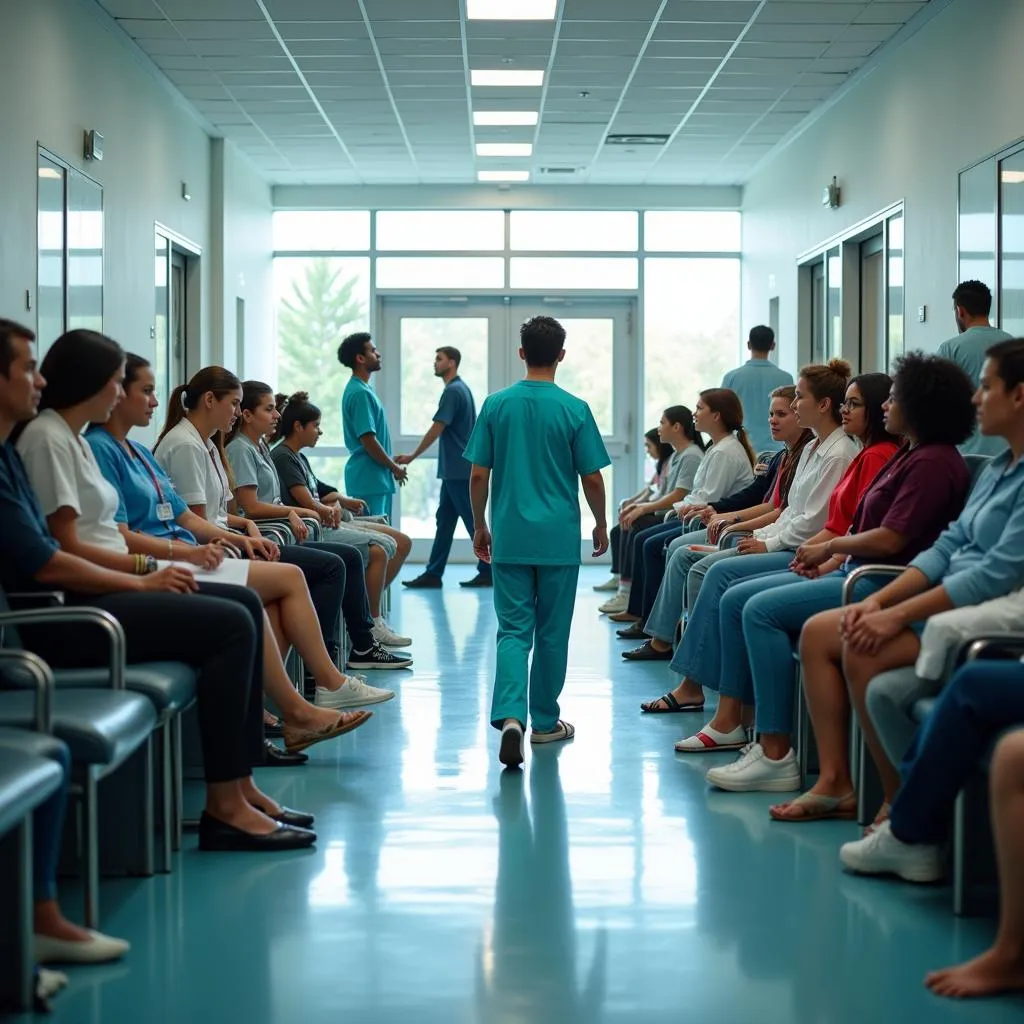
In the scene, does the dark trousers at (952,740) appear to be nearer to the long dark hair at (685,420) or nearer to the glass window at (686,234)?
the long dark hair at (685,420)

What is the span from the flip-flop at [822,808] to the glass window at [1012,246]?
3032mm

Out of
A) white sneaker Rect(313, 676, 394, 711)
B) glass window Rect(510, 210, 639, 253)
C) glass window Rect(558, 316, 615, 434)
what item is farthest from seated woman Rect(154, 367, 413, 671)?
glass window Rect(510, 210, 639, 253)

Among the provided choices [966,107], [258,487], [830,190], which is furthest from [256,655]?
[830,190]

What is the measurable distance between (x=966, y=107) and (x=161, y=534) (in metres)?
4.71

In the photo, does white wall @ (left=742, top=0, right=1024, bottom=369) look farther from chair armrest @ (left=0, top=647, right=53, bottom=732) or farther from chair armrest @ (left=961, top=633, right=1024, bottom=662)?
chair armrest @ (left=0, top=647, right=53, bottom=732)

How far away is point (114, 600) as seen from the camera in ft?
11.4

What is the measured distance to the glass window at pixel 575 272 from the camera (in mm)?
13109

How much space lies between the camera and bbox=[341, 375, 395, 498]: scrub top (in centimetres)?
874

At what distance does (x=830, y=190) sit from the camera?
956 centimetres

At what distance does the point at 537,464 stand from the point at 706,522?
1857mm

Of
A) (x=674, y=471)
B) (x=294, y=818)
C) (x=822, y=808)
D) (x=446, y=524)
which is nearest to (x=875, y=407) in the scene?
(x=822, y=808)

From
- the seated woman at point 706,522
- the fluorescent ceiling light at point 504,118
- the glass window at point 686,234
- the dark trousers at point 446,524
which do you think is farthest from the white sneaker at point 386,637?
the glass window at point 686,234

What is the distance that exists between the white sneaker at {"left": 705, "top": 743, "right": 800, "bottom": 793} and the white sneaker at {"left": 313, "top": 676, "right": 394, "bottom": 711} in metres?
1.50

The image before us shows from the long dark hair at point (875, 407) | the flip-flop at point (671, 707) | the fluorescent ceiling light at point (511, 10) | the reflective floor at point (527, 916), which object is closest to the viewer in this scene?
the reflective floor at point (527, 916)
